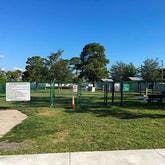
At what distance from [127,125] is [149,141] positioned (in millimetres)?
3178

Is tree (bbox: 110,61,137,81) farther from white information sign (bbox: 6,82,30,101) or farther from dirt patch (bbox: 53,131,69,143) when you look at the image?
dirt patch (bbox: 53,131,69,143)

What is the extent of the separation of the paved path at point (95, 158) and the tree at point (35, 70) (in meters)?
79.4

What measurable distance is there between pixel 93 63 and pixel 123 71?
9018 mm

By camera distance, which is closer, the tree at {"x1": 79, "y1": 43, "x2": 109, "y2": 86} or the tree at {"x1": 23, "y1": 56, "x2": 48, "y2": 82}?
the tree at {"x1": 23, "y1": 56, "x2": 48, "y2": 82}

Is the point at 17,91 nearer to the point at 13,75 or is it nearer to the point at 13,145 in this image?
the point at 13,145

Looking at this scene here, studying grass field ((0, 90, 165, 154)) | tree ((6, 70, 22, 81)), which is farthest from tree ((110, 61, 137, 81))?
grass field ((0, 90, 165, 154))

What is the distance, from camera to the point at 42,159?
7.69 m

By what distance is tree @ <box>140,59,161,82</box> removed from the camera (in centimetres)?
8069

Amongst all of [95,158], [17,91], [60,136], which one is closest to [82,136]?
[60,136]

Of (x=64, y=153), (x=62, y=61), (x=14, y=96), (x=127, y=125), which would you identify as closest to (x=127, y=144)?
(x=64, y=153)

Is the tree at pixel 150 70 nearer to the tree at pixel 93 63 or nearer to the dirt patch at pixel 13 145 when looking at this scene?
the tree at pixel 93 63

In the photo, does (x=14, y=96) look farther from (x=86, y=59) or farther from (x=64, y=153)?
(x=86, y=59)

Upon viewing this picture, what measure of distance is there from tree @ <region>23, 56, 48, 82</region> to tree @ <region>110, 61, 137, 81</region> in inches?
815

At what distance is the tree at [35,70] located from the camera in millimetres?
88625
